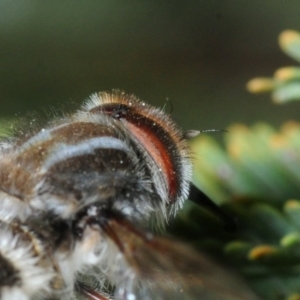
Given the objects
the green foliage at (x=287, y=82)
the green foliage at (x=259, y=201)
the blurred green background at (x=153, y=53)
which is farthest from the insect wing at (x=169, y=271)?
the blurred green background at (x=153, y=53)

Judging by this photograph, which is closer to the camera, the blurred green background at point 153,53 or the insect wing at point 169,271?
the insect wing at point 169,271

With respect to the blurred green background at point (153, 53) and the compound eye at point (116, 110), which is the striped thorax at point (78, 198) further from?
the blurred green background at point (153, 53)

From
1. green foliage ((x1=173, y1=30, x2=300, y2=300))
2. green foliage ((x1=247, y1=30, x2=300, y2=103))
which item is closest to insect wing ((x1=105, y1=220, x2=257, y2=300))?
green foliage ((x1=173, y1=30, x2=300, y2=300))

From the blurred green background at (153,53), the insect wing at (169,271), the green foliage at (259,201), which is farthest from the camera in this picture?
the blurred green background at (153,53)

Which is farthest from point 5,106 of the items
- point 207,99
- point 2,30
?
point 207,99

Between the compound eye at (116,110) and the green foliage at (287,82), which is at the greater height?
the green foliage at (287,82)

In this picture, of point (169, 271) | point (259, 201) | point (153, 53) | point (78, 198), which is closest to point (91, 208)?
point (78, 198)
